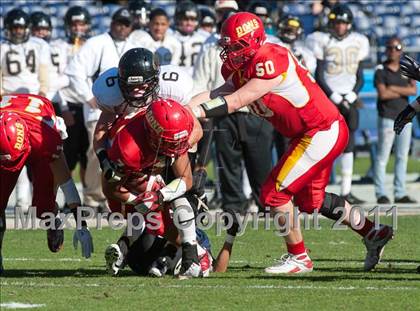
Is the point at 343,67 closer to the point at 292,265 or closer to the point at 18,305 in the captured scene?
the point at 292,265

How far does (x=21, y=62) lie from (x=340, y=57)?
3.16m

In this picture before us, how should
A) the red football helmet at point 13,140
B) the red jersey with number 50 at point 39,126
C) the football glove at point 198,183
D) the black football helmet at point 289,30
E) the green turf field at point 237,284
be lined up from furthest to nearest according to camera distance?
the black football helmet at point 289,30
the football glove at point 198,183
the red jersey with number 50 at point 39,126
the red football helmet at point 13,140
the green turf field at point 237,284

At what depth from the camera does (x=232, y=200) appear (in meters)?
10.6

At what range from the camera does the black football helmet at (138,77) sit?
6887 millimetres

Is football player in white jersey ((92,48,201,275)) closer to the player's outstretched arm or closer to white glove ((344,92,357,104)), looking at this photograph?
the player's outstretched arm

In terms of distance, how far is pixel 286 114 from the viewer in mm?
7043

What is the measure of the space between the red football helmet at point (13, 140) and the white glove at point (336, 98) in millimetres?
4888

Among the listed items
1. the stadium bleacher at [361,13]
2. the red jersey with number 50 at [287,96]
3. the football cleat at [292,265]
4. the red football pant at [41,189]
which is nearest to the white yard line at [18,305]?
the red football pant at [41,189]

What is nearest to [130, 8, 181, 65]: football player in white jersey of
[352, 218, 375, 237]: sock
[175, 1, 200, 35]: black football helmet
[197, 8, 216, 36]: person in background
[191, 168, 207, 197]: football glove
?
[175, 1, 200, 35]: black football helmet

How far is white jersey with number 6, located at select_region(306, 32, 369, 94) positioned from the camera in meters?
11.4

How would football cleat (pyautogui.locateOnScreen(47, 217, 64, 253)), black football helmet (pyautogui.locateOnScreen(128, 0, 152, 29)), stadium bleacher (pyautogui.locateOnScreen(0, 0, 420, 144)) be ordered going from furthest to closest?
stadium bleacher (pyautogui.locateOnScreen(0, 0, 420, 144)) < black football helmet (pyautogui.locateOnScreen(128, 0, 152, 29)) < football cleat (pyautogui.locateOnScreen(47, 217, 64, 253))

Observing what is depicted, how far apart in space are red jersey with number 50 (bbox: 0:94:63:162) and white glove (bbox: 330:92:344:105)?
178 inches

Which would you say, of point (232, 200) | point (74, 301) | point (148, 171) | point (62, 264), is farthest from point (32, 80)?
point (74, 301)

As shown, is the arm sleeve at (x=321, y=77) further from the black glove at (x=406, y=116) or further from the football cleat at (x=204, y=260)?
the football cleat at (x=204, y=260)
